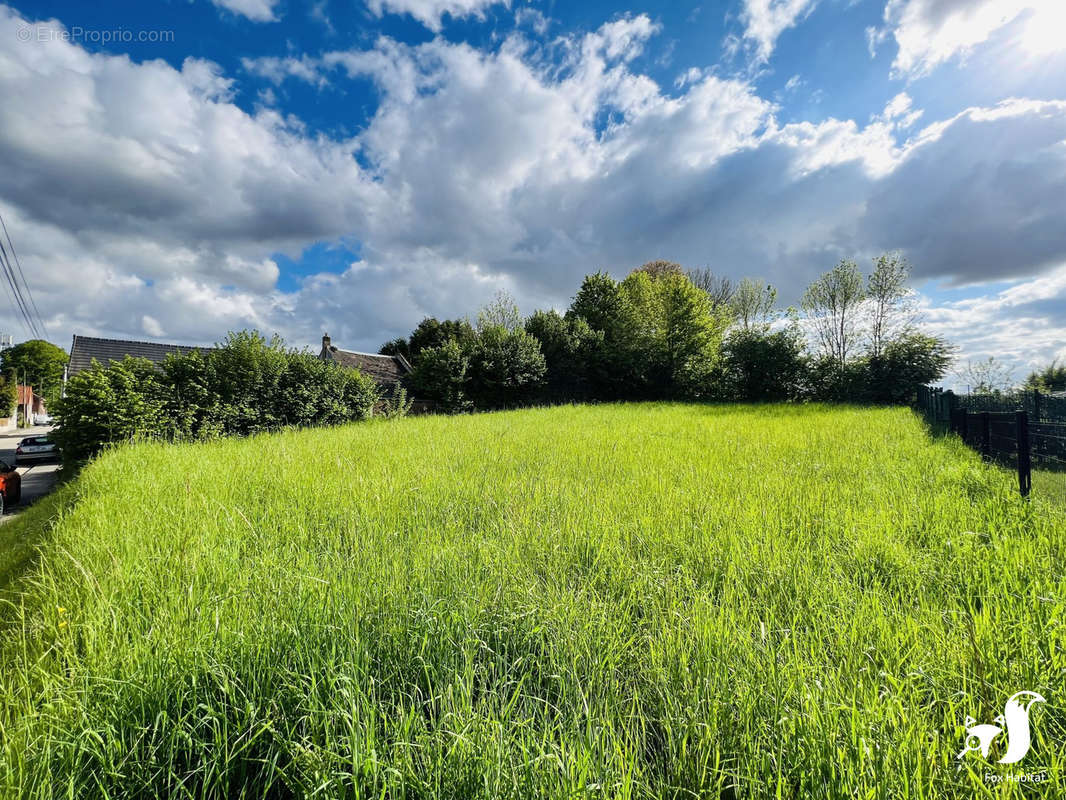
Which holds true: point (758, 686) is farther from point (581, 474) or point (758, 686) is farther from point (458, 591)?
point (581, 474)

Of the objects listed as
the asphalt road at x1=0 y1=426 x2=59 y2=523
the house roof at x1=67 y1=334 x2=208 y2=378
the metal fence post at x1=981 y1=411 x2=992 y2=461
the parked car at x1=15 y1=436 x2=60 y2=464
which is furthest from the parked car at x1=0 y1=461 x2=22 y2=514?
the metal fence post at x1=981 y1=411 x2=992 y2=461

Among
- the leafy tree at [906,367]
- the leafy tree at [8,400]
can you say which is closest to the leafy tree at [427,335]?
the leafy tree at [906,367]

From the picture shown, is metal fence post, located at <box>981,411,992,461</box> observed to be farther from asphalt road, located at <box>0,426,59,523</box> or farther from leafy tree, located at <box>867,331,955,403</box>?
asphalt road, located at <box>0,426,59,523</box>

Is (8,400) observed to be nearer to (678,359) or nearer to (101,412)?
(101,412)

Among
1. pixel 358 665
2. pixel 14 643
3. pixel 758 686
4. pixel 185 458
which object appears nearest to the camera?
pixel 758 686

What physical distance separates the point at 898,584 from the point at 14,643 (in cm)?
474

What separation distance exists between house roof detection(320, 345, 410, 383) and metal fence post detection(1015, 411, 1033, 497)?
21.8 meters

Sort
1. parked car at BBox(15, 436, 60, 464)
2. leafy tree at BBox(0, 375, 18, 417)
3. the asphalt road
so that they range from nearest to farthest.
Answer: the asphalt road → parked car at BBox(15, 436, 60, 464) → leafy tree at BBox(0, 375, 18, 417)

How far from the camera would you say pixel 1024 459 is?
4.20 m

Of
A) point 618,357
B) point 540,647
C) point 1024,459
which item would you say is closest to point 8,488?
point 540,647

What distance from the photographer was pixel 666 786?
3.93 ft

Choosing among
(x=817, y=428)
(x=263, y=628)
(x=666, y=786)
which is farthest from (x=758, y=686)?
(x=817, y=428)

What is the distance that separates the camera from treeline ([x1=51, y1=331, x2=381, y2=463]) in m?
8.98

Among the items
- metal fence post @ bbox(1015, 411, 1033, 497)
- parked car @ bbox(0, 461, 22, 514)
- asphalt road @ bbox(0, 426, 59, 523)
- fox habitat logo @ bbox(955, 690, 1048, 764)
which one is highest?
metal fence post @ bbox(1015, 411, 1033, 497)
